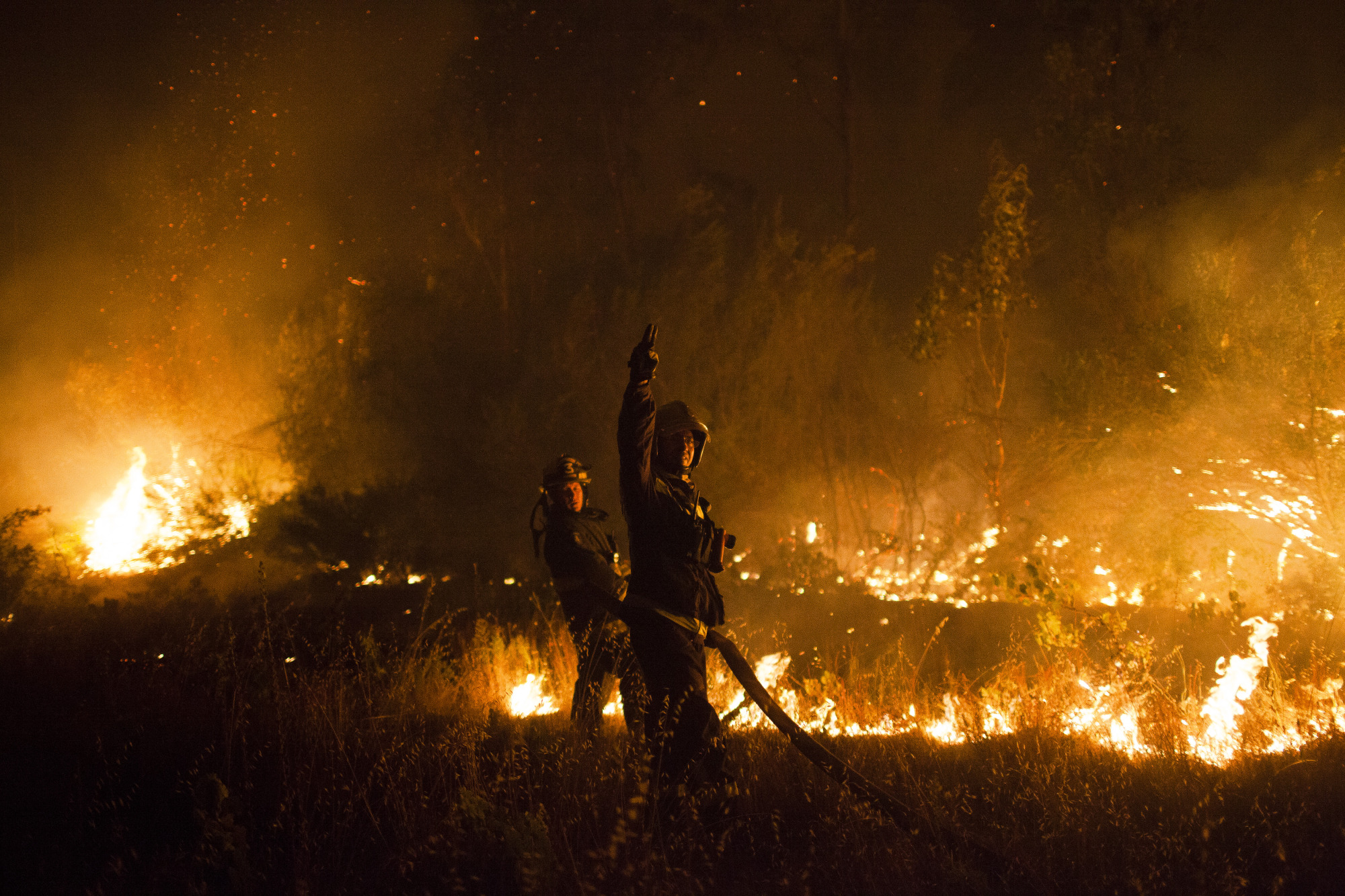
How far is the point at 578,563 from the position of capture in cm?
511

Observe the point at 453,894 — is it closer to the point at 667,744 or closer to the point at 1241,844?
the point at 667,744

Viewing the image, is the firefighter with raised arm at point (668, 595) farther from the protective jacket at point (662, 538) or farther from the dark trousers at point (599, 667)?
the dark trousers at point (599, 667)

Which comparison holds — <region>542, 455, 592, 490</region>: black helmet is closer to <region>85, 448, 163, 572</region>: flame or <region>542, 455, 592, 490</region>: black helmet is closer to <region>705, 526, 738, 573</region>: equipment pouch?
<region>705, 526, 738, 573</region>: equipment pouch

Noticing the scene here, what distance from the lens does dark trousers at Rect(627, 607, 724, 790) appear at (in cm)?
355

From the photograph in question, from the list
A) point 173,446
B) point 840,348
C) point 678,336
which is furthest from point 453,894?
point 173,446

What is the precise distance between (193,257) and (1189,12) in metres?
17.4

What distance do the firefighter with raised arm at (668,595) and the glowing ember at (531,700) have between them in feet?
6.64

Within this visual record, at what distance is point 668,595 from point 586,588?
1477mm

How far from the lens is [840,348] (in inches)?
461

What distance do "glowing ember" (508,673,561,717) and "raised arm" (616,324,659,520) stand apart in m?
2.46

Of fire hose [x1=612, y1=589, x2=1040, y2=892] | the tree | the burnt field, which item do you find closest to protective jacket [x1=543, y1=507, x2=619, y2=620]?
the burnt field

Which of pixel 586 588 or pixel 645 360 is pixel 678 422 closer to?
pixel 645 360

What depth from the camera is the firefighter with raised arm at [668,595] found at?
3561 millimetres

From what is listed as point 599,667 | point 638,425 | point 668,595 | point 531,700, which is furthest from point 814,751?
point 531,700
